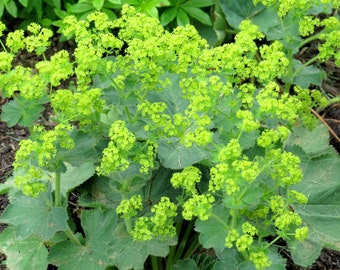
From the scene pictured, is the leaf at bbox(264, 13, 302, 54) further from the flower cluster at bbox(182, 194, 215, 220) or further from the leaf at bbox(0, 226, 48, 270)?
the leaf at bbox(0, 226, 48, 270)

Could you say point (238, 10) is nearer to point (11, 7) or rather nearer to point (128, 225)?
point (11, 7)

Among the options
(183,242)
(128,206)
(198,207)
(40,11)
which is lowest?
(183,242)

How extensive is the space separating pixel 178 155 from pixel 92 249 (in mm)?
574

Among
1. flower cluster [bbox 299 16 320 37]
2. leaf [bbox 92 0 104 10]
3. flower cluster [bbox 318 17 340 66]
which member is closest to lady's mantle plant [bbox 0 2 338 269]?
flower cluster [bbox 299 16 320 37]

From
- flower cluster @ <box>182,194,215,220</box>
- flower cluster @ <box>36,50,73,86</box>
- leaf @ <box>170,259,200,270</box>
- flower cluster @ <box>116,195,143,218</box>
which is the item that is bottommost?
leaf @ <box>170,259,200,270</box>

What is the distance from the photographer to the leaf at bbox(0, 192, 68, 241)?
249cm

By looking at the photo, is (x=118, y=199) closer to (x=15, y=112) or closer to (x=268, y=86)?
(x=15, y=112)

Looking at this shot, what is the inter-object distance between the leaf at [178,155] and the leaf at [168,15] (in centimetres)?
137

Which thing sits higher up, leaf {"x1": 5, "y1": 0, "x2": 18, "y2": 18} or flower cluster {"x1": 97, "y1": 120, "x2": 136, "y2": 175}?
flower cluster {"x1": 97, "y1": 120, "x2": 136, "y2": 175}

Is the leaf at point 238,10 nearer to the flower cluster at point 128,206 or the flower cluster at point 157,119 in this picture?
the flower cluster at point 157,119

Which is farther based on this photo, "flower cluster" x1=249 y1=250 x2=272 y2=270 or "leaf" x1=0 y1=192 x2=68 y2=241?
"leaf" x1=0 y1=192 x2=68 y2=241

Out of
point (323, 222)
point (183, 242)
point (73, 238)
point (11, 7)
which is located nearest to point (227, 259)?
point (183, 242)

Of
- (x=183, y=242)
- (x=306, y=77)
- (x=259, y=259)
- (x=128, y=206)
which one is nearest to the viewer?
(x=259, y=259)

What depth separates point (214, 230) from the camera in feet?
7.89
